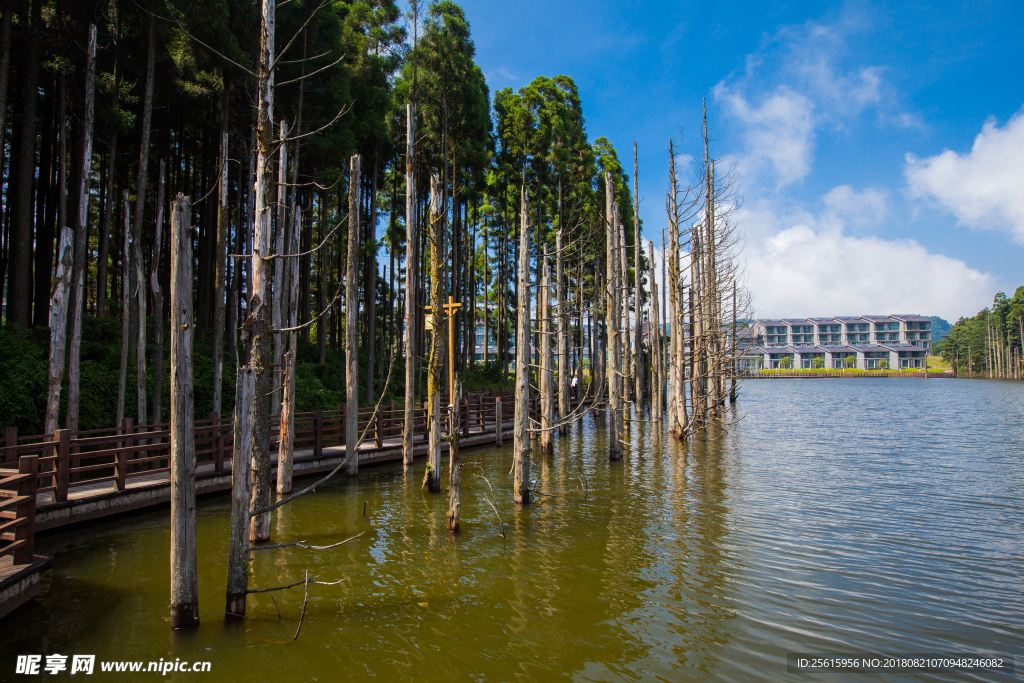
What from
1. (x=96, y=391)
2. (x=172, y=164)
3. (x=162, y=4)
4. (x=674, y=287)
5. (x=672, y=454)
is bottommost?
(x=672, y=454)

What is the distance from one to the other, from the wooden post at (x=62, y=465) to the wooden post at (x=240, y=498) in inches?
168

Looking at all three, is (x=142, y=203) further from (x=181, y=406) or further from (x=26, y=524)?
(x=181, y=406)

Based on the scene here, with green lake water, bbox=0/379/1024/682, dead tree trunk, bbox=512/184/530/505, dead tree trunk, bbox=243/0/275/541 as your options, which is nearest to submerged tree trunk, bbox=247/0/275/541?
dead tree trunk, bbox=243/0/275/541

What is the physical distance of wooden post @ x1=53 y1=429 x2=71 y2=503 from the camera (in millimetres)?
7555

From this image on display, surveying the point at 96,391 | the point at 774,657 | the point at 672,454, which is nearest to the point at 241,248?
the point at 96,391

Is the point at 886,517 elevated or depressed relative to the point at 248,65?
depressed

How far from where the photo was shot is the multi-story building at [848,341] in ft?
298

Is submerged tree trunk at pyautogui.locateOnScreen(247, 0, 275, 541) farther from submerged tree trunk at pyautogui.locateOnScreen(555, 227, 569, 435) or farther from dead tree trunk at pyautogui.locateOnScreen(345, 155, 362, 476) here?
dead tree trunk at pyautogui.locateOnScreen(345, 155, 362, 476)

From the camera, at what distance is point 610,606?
577cm

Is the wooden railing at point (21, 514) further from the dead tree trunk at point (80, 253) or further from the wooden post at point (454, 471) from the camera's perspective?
the dead tree trunk at point (80, 253)

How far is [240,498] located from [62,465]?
4.78 m

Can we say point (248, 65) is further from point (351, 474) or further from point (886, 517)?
point (886, 517)

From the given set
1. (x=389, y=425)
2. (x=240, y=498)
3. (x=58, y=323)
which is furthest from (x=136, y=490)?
(x=389, y=425)

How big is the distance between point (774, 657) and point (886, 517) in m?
6.03
